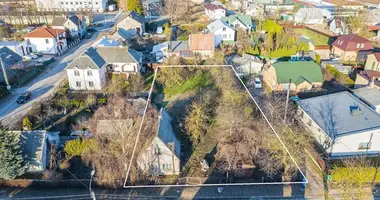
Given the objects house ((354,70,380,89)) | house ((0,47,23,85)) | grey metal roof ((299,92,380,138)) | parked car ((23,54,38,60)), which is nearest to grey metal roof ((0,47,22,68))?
house ((0,47,23,85))

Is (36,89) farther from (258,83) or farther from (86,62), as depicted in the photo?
(258,83)

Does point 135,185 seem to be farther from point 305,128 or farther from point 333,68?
point 333,68

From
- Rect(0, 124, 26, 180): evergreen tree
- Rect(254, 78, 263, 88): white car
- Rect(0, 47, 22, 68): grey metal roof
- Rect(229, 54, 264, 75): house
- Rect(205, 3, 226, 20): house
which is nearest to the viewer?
Rect(0, 124, 26, 180): evergreen tree

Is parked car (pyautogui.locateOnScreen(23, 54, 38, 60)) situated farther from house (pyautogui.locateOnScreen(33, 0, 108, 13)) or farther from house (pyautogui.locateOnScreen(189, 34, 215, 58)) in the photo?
house (pyautogui.locateOnScreen(33, 0, 108, 13))

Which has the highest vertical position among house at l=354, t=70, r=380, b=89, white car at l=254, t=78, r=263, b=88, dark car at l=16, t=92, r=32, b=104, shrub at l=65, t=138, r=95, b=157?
house at l=354, t=70, r=380, b=89

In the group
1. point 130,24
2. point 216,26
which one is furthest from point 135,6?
point 216,26

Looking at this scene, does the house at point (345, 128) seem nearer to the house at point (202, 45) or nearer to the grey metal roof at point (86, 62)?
the house at point (202, 45)
